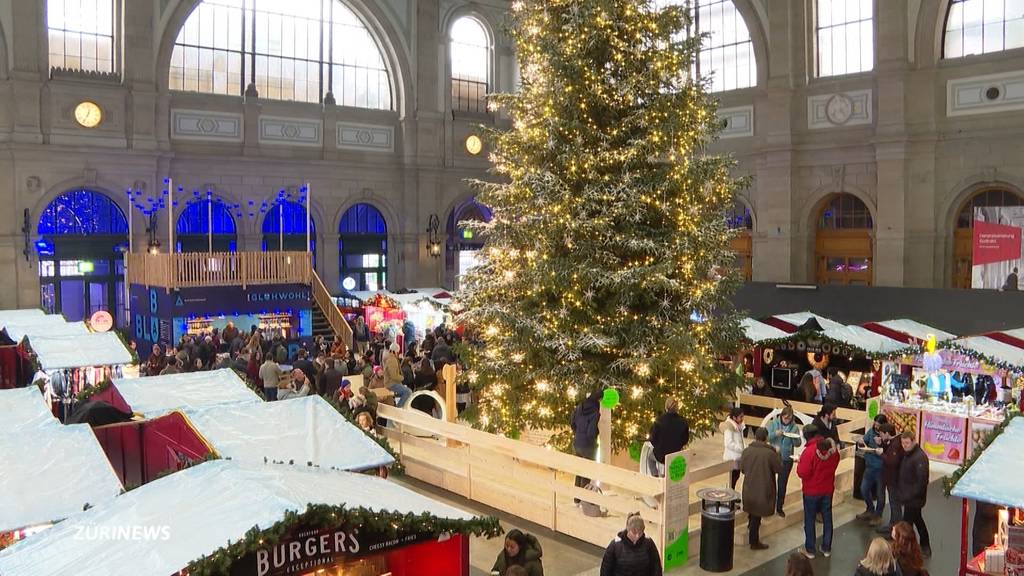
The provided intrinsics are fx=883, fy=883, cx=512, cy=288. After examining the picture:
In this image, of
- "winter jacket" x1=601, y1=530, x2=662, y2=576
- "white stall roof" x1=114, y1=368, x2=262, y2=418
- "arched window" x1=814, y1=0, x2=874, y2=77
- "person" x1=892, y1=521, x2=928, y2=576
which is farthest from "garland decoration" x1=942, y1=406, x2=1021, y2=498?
"arched window" x1=814, y1=0, x2=874, y2=77

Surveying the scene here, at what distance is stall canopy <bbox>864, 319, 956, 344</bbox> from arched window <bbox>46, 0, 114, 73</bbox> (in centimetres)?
2250

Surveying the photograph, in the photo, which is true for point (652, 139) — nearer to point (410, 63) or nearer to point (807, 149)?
point (807, 149)

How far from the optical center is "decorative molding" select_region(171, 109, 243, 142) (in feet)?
90.6

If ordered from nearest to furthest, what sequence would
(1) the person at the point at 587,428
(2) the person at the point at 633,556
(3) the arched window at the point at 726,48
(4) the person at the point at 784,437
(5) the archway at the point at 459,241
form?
(2) the person at the point at 633,556
(4) the person at the point at 784,437
(1) the person at the point at 587,428
(3) the arched window at the point at 726,48
(5) the archway at the point at 459,241

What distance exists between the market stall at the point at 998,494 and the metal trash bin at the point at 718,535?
7.23 ft

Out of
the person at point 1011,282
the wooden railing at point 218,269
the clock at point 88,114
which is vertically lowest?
the person at point 1011,282

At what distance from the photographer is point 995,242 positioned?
22.8m

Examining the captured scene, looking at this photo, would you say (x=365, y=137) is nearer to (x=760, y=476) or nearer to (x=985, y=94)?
(x=985, y=94)

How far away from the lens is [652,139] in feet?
40.3

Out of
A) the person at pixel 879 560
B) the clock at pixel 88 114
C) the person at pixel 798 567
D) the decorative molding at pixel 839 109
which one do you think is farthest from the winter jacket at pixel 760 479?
the clock at pixel 88 114

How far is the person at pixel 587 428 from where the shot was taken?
1134cm

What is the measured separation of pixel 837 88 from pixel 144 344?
70.5ft

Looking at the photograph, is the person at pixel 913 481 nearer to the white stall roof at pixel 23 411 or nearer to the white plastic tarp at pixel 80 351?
the white stall roof at pixel 23 411

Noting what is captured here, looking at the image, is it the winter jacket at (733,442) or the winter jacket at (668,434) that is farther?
the winter jacket at (733,442)
